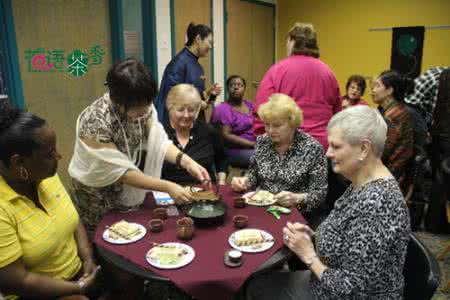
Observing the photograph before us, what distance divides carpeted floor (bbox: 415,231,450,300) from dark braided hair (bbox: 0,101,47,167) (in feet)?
8.39

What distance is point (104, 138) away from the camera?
Answer: 1.87m

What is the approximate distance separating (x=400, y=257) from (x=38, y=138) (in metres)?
1.37

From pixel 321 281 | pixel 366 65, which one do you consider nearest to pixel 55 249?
pixel 321 281

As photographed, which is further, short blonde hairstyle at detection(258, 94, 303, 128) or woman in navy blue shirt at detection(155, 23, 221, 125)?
woman in navy blue shirt at detection(155, 23, 221, 125)

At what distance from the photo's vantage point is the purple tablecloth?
55.7 inches

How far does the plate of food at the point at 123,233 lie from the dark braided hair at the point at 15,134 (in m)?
0.51

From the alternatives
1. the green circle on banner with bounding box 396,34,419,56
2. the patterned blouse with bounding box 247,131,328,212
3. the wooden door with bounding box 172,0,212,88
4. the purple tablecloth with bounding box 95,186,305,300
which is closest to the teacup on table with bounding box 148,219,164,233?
the purple tablecloth with bounding box 95,186,305,300

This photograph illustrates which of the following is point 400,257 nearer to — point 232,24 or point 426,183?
point 426,183

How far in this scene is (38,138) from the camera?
144 centimetres

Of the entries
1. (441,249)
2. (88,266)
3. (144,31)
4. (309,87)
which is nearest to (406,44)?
(441,249)

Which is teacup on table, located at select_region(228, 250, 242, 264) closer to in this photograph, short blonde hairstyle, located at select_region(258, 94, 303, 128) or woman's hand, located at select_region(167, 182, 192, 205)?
woman's hand, located at select_region(167, 182, 192, 205)

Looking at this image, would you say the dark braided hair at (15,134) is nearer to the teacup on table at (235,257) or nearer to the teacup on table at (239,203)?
the teacup on table at (235,257)

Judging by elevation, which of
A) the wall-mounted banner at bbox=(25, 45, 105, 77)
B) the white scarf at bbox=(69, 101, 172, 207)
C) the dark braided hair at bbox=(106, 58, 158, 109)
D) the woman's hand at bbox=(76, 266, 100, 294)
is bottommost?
the woman's hand at bbox=(76, 266, 100, 294)

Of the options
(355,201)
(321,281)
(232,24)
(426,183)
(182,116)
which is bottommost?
(426,183)
